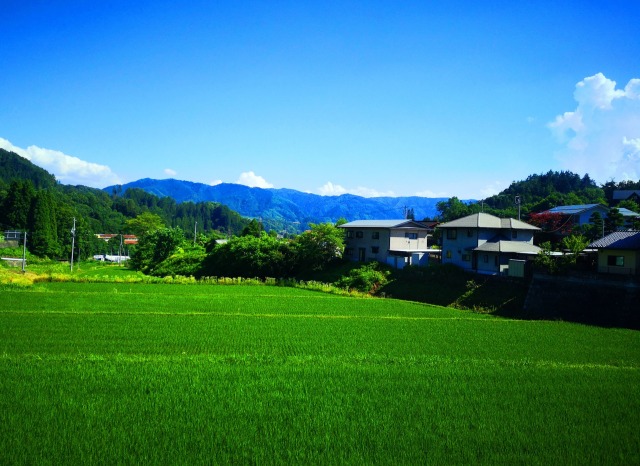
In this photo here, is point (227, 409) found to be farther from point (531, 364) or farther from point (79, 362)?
point (531, 364)

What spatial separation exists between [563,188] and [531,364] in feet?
397

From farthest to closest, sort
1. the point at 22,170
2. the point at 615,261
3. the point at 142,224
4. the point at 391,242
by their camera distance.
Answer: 1. the point at 22,170
2. the point at 142,224
3. the point at 391,242
4. the point at 615,261

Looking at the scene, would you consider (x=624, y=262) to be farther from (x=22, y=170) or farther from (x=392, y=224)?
(x=22, y=170)

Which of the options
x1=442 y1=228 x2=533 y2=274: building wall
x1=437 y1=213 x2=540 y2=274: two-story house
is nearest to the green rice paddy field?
x1=437 y1=213 x2=540 y2=274: two-story house

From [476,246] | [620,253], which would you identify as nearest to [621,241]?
[620,253]

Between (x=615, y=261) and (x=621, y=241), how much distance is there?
1166 millimetres

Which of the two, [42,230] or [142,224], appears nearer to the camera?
[42,230]

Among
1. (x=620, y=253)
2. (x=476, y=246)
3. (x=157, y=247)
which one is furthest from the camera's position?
(x=157, y=247)

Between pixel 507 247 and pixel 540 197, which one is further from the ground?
pixel 540 197

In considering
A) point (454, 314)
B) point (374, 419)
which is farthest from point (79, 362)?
point (454, 314)

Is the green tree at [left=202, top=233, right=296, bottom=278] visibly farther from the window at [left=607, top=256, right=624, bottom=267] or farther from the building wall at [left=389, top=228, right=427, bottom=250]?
the window at [left=607, top=256, right=624, bottom=267]

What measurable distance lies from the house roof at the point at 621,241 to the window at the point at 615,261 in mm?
737

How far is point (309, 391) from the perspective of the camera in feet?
38.8

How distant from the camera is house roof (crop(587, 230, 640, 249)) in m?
25.1
